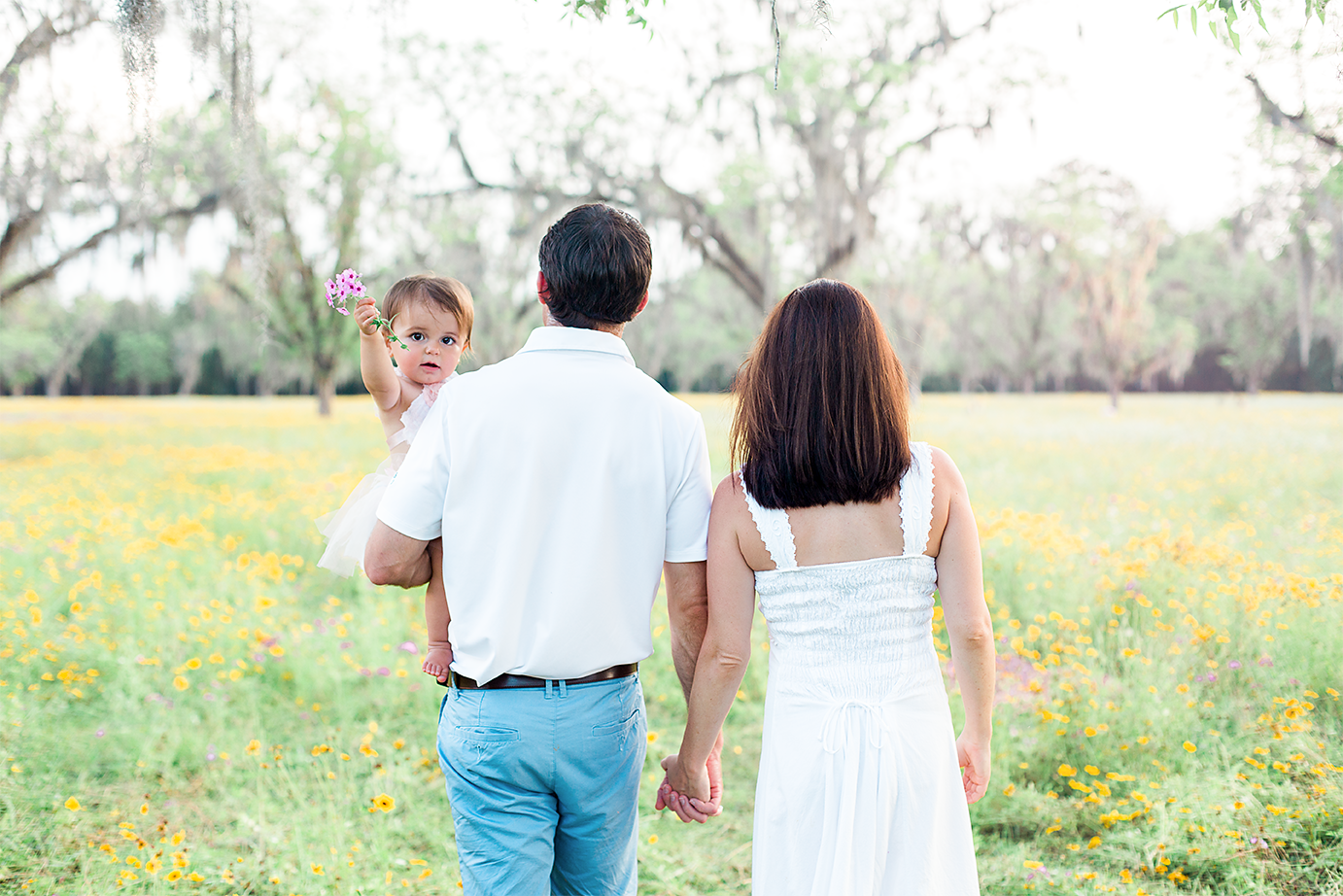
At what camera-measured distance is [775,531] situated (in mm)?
1920

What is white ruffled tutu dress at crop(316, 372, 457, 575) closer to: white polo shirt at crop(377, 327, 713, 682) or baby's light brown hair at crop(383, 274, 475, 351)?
baby's light brown hair at crop(383, 274, 475, 351)

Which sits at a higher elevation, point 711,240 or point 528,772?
point 711,240

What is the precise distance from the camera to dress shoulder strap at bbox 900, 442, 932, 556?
6.28 feet

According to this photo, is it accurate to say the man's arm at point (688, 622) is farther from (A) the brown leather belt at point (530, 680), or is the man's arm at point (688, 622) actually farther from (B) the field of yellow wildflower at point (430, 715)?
(B) the field of yellow wildflower at point (430, 715)

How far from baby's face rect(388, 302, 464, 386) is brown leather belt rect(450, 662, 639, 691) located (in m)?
1.14

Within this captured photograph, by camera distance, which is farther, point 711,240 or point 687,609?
point 711,240

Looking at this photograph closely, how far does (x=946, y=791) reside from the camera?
6.39 ft

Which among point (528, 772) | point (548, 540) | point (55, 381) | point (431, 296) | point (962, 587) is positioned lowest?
point (55, 381)

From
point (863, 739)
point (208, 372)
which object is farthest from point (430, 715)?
point (208, 372)

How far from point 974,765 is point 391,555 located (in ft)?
4.93

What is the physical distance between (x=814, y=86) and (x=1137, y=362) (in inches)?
1128

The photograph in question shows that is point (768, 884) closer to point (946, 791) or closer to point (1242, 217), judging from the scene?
point (946, 791)

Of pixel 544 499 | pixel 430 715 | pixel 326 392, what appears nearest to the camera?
pixel 544 499

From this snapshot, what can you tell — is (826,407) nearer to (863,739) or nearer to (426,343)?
(863,739)
